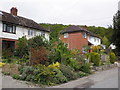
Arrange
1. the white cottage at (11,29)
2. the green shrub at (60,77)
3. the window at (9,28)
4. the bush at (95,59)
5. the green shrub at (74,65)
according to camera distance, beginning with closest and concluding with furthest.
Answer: the green shrub at (60,77) → the green shrub at (74,65) → the bush at (95,59) → the white cottage at (11,29) → the window at (9,28)

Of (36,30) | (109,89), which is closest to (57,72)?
(109,89)

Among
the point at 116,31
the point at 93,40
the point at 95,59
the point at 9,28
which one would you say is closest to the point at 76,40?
the point at 93,40

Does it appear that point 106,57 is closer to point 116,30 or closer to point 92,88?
point 116,30

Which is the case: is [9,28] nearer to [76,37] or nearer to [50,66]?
[50,66]

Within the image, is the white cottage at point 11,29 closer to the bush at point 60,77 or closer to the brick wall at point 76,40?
the brick wall at point 76,40

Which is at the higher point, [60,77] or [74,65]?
[74,65]

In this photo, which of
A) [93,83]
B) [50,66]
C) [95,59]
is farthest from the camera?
[95,59]

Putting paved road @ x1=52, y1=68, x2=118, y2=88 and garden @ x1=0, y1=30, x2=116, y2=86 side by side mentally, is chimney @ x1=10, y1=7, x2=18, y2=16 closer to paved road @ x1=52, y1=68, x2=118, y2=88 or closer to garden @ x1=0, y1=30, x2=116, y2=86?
garden @ x1=0, y1=30, x2=116, y2=86

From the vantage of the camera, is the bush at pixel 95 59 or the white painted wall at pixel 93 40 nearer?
the bush at pixel 95 59

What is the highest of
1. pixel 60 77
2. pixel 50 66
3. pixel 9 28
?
pixel 9 28

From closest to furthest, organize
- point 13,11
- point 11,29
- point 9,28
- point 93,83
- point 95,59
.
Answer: point 93,83, point 95,59, point 9,28, point 11,29, point 13,11

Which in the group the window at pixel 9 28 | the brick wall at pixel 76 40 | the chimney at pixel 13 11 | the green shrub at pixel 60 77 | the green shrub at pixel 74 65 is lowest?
the green shrub at pixel 60 77

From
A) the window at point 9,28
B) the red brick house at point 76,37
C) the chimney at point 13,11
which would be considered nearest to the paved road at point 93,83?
the window at point 9,28

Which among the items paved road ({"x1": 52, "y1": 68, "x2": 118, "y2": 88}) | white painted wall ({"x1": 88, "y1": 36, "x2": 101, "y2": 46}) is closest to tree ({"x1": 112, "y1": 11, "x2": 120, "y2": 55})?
white painted wall ({"x1": 88, "y1": 36, "x2": 101, "y2": 46})
